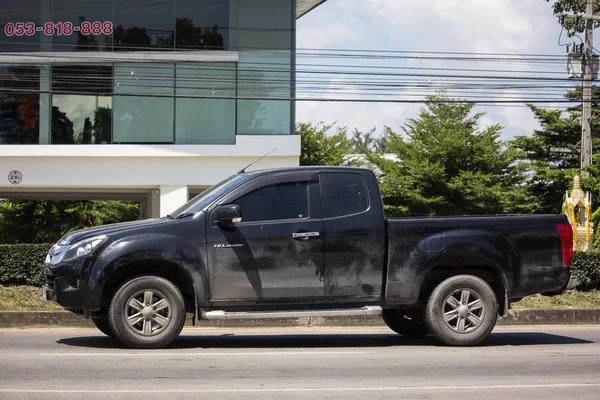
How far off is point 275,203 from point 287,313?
1.22 metres

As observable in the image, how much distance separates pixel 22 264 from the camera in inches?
637

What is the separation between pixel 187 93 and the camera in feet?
83.8

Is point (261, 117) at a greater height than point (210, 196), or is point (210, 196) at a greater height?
point (261, 117)

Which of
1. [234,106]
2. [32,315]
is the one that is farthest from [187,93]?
[32,315]

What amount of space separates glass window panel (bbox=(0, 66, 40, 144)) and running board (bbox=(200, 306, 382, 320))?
1847 centimetres

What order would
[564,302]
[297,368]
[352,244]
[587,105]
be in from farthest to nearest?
[587,105]
[564,302]
[352,244]
[297,368]

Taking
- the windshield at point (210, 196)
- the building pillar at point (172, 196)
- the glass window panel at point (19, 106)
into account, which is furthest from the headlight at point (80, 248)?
the glass window panel at point (19, 106)

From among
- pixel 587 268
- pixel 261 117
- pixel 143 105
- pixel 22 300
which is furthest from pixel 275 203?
pixel 143 105

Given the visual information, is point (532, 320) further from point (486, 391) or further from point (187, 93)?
point (187, 93)

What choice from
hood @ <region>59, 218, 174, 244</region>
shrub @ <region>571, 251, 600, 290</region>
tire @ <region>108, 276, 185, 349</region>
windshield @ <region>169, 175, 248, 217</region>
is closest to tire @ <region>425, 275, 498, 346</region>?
windshield @ <region>169, 175, 248, 217</region>

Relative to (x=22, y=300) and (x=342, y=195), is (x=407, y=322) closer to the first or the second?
(x=342, y=195)

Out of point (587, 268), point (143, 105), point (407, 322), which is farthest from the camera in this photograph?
point (143, 105)

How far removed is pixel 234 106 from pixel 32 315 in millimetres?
13891

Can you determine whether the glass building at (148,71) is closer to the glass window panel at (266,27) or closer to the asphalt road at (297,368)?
the glass window panel at (266,27)
